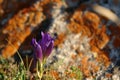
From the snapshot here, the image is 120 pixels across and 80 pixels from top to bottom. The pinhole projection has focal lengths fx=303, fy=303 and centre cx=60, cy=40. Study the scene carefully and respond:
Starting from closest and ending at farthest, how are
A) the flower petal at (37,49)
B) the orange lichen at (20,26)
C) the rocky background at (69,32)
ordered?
1. the flower petal at (37,49)
2. the rocky background at (69,32)
3. the orange lichen at (20,26)

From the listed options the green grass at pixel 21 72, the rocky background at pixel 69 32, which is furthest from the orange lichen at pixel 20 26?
the green grass at pixel 21 72

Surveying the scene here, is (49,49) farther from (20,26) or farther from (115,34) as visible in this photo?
(20,26)

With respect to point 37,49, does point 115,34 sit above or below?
below

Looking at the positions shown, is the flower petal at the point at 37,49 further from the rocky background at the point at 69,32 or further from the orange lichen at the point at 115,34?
the orange lichen at the point at 115,34

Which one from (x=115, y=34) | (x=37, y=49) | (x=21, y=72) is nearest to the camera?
(x=37, y=49)

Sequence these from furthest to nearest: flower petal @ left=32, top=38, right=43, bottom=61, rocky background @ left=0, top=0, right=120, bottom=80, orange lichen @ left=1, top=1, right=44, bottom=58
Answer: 1. orange lichen @ left=1, top=1, right=44, bottom=58
2. rocky background @ left=0, top=0, right=120, bottom=80
3. flower petal @ left=32, top=38, right=43, bottom=61

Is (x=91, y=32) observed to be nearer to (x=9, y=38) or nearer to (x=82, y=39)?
(x=82, y=39)

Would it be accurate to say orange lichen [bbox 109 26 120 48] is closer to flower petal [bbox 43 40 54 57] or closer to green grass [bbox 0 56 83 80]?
green grass [bbox 0 56 83 80]

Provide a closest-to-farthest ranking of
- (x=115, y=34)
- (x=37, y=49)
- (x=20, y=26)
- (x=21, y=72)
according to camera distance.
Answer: (x=37, y=49)
(x=21, y=72)
(x=115, y=34)
(x=20, y=26)

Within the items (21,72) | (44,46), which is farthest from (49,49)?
(21,72)

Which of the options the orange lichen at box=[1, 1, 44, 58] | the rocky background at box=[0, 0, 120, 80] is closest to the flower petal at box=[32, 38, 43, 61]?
the rocky background at box=[0, 0, 120, 80]
